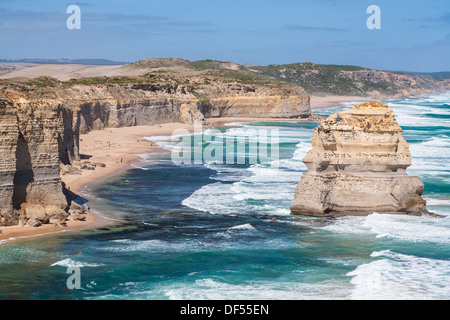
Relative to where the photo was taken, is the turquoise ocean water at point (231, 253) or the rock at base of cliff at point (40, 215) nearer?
the turquoise ocean water at point (231, 253)

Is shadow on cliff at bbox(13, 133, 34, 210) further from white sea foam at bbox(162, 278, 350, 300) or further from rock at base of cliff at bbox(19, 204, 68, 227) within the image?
white sea foam at bbox(162, 278, 350, 300)

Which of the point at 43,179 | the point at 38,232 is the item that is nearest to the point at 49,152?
the point at 43,179

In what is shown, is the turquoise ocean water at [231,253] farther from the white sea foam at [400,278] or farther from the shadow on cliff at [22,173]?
the shadow on cliff at [22,173]

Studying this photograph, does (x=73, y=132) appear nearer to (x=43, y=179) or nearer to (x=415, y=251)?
(x=43, y=179)

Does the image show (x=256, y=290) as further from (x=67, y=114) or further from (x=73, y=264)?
(x=67, y=114)

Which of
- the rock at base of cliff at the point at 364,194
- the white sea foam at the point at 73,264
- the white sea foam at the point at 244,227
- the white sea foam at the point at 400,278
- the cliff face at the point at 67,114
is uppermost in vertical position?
the cliff face at the point at 67,114

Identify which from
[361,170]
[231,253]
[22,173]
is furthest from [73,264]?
[361,170]
